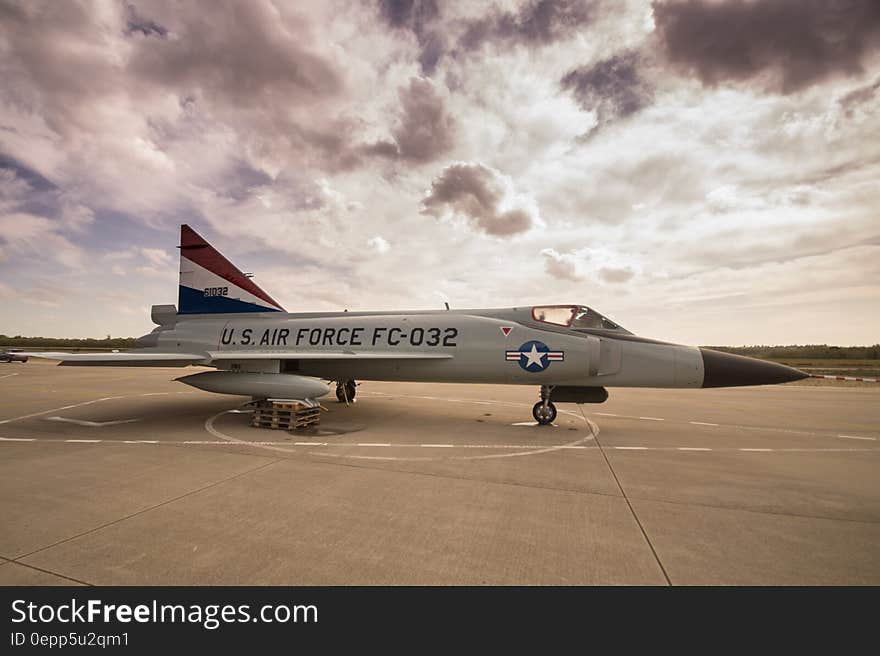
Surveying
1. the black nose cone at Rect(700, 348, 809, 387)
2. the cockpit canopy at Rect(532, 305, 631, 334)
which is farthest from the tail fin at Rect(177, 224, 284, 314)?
the black nose cone at Rect(700, 348, 809, 387)

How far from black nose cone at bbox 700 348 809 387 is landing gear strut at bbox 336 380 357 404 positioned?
9212mm

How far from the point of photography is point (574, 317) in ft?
27.0

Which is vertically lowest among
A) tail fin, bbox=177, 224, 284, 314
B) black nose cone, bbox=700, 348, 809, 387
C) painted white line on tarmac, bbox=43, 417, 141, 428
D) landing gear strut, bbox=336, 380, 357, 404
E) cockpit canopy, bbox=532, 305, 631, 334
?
painted white line on tarmac, bbox=43, 417, 141, 428

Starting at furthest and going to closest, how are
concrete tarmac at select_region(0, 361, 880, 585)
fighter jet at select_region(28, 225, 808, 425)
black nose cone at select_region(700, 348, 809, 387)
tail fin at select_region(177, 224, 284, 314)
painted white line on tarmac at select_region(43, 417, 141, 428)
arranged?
tail fin at select_region(177, 224, 284, 314) → painted white line on tarmac at select_region(43, 417, 141, 428) → fighter jet at select_region(28, 225, 808, 425) → black nose cone at select_region(700, 348, 809, 387) → concrete tarmac at select_region(0, 361, 880, 585)

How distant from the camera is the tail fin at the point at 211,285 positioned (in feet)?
37.2

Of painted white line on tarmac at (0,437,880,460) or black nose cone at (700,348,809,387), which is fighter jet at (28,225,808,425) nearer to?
black nose cone at (700,348,809,387)

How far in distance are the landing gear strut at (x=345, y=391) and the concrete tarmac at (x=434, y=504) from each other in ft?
10.7

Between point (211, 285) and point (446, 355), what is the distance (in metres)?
8.31

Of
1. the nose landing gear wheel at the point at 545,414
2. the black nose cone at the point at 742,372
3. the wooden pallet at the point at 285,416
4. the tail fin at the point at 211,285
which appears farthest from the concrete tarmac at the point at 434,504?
the tail fin at the point at 211,285

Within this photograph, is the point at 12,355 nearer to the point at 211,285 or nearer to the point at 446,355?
the point at 211,285

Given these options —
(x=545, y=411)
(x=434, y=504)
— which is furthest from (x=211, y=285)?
(x=434, y=504)

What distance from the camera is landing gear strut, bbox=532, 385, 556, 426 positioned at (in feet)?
27.3

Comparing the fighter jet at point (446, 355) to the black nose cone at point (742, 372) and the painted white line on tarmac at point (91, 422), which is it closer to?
the black nose cone at point (742, 372)
